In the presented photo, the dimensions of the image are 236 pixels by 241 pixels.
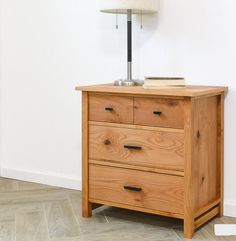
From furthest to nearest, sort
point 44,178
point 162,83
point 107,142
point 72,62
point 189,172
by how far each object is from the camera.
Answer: point 44,178
point 72,62
point 107,142
point 162,83
point 189,172

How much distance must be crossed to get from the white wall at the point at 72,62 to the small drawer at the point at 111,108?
0.44 meters

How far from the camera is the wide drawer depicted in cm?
249

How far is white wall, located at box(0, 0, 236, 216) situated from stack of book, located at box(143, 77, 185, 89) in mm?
287

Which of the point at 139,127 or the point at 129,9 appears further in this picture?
the point at 129,9

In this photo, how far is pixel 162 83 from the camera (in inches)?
102

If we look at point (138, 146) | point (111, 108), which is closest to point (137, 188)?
point (138, 146)

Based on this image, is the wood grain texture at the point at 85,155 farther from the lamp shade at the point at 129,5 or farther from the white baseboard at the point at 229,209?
the white baseboard at the point at 229,209

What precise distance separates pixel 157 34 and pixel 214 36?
345 mm

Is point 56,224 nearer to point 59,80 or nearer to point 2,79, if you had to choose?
point 59,80

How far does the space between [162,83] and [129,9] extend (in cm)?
45

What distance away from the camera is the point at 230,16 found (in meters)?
2.72

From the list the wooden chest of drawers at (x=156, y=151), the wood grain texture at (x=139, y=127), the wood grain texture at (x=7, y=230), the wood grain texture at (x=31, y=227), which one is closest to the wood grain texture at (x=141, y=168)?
the wooden chest of drawers at (x=156, y=151)

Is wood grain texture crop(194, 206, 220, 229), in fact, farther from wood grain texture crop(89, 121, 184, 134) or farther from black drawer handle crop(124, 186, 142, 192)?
wood grain texture crop(89, 121, 184, 134)

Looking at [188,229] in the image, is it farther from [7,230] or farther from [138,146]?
[7,230]
